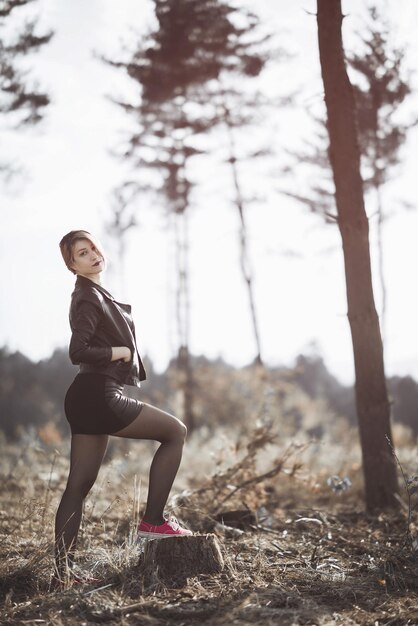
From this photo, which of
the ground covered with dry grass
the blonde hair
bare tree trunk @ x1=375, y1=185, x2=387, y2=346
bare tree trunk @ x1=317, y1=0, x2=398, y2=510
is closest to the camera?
the ground covered with dry grass

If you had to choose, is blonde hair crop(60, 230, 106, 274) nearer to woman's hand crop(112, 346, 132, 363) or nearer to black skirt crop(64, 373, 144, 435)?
woman's hand crop(112, 346, 132, 363)

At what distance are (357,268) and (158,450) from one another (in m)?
3.52

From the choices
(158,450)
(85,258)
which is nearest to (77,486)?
(158,450)

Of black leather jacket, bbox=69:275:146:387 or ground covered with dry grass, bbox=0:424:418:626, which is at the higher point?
black leather jacket, bbox=69:275:146:387

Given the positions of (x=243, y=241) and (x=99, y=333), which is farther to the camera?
(x=243, y=241)

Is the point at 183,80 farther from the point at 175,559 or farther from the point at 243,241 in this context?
the point at 175,559

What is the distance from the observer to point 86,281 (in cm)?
351

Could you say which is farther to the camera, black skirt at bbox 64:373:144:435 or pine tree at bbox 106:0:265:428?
pine tree at bbox 106:0:265:428

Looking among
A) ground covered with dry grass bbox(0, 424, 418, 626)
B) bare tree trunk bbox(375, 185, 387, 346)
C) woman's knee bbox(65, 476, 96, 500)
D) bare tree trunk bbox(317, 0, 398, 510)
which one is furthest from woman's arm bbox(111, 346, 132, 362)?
bare tree trunk bbox(375, 185, 387, 346)

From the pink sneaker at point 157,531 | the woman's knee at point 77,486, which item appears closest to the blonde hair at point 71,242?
the woman's knee at point 77,486

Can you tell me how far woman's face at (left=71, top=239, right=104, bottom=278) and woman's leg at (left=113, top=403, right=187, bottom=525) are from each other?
87 centimetres

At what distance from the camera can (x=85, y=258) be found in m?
3.51

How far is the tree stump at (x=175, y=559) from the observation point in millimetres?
3426

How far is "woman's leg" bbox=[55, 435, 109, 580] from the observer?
133 inches
